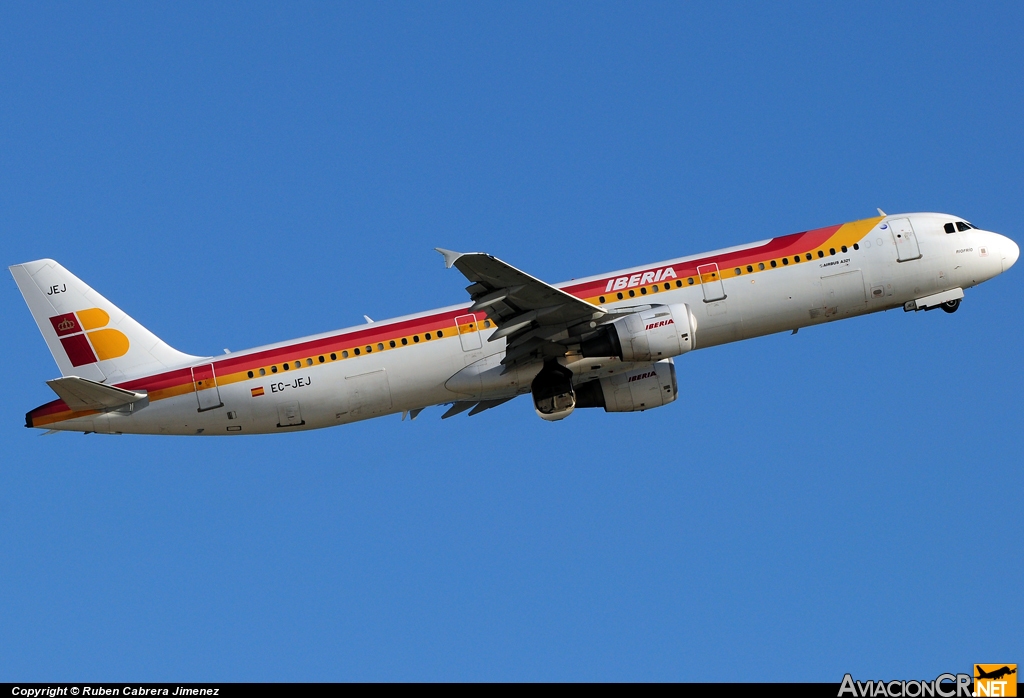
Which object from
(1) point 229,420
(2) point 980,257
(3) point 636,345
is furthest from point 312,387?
(2) point 980,257

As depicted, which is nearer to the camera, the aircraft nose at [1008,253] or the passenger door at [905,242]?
the passenger door at [905,242]

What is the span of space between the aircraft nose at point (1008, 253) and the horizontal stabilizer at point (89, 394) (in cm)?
3449

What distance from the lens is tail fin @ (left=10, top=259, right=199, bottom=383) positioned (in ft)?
159

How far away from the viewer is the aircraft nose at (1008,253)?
49344 mm

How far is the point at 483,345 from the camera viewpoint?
4703cm

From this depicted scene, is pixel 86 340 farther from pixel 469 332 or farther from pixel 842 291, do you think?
pixel 842 291

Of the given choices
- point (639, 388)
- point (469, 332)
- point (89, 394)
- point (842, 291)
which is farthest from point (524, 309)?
point (89, 394)

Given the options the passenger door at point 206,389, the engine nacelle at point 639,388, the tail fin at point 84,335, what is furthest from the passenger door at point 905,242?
the tail fin at point 84,335

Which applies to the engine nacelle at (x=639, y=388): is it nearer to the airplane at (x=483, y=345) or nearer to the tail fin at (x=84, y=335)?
the airplane at (x=483, y=345)

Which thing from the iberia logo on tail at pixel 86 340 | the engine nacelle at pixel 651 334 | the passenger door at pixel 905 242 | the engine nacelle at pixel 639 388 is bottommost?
the engine nacelle at pixel 639 388

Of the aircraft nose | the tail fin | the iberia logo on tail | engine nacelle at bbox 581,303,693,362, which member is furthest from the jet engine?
the aircraft nose

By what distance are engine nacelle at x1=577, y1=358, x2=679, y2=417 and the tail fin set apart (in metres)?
16.5

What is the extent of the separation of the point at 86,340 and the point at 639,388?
22.2m

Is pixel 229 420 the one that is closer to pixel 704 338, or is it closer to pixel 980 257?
pixel 704 338
